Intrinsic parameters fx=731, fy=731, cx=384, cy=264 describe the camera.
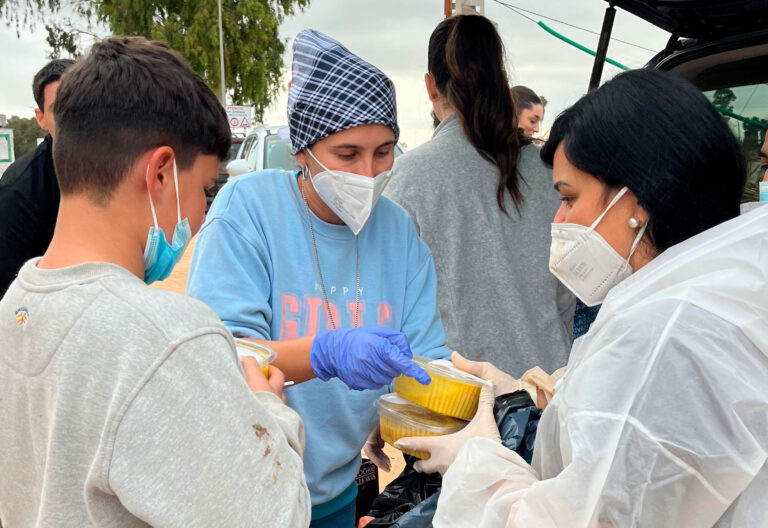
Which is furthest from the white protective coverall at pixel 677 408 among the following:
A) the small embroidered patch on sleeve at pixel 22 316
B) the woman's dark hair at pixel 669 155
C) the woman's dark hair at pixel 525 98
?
the woman's dark hair at pixel 525 98

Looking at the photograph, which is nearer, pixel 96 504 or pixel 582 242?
pixel 96 504

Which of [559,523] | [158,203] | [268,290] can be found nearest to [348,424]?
[268,290]

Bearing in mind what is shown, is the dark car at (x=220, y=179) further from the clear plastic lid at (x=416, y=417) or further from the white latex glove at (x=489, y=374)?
the white latex glove at (x=489, y=374)

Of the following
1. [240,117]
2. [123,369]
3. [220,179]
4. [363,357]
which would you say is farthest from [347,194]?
[240,117]

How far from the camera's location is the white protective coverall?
1217mm

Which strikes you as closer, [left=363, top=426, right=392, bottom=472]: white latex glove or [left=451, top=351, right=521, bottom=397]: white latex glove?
[left=451, top=351, right=521, bottom=397]: white latex glove

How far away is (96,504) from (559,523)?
78 cm

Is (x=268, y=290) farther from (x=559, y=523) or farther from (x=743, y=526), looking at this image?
(x=743, y=526)

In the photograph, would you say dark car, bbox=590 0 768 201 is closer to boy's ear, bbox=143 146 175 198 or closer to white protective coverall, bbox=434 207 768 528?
white protective coverall, bbox=434 207 768 528

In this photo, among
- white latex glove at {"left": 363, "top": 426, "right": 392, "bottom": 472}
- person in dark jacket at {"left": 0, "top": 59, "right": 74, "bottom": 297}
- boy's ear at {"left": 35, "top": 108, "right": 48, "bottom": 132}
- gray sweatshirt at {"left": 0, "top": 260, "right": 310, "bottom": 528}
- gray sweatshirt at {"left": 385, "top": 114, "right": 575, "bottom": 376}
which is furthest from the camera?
boy's ear at {"left": 35, "top": 108, "right": 48, "bottom": 132}

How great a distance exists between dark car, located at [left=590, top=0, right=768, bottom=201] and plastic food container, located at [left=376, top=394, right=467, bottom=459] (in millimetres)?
2035

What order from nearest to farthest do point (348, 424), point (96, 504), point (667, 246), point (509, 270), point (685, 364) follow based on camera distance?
point (96, 504) < point (685, 364) < point (667, 246) < point (348, 424) < point (509, 270)

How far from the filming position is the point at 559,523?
4.30 feet

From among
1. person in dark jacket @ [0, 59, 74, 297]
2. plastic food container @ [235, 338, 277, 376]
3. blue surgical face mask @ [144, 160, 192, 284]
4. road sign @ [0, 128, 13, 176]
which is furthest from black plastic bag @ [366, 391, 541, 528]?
road sign @ [0, 128, 13, 176]
